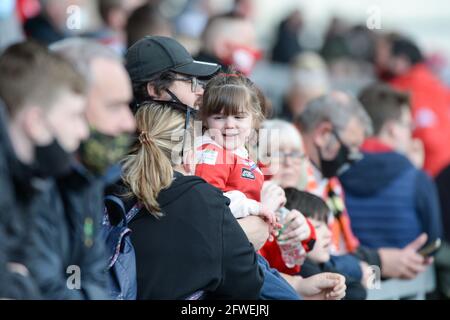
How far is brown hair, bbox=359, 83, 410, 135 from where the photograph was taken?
705 cm

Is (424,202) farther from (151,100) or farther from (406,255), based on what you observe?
(151,100)

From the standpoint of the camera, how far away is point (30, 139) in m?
3.02

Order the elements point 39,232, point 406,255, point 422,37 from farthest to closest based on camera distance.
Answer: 1. point 422,37
2. point 406,255
3. point 39,232

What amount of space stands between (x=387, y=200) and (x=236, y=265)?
294cm

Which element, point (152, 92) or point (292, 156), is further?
point (292, 156)

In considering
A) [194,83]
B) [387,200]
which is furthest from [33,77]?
[387,200]

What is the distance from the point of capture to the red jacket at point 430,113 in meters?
8.95

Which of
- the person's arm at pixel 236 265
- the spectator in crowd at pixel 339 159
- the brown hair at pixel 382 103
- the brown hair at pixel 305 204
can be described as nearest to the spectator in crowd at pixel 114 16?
the brown hair at pixel 382 103

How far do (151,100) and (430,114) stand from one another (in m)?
5.42

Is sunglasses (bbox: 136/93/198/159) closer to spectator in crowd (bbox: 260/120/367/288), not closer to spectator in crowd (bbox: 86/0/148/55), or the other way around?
spectator in crowd (bbox: 260/120/367/288)

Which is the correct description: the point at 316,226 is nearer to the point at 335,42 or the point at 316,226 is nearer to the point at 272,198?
the point at 272,198

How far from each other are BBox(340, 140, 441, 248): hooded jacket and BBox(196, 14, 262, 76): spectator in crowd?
3.76 feet

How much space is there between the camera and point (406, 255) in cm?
639
